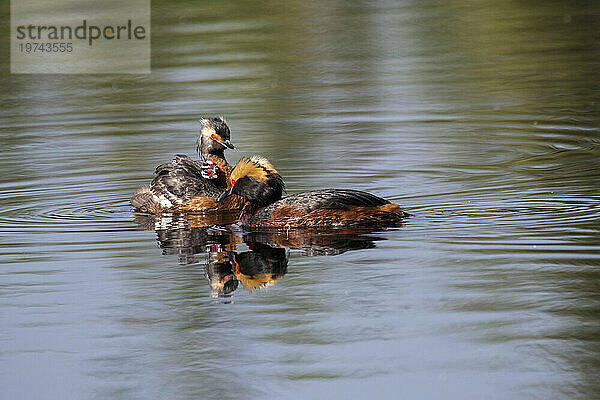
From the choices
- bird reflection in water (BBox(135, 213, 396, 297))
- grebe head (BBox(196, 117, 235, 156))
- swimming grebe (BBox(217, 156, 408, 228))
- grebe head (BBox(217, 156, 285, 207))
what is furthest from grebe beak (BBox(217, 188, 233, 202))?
grebe head (BBox(196, 117, 235, 156))

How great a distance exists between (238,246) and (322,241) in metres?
0.64

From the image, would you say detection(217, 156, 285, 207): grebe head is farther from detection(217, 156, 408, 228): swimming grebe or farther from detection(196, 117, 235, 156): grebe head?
detection(196, 117, 235, 156): grebe head

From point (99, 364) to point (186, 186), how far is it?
206 inches

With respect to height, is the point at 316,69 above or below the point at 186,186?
above

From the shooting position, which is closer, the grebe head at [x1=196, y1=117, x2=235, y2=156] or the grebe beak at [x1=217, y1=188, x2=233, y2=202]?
the grebe beak at [x1=217, y1=188, x2=233, y2=202]

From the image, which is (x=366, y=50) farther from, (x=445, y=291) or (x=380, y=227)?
(x=445, y=291)

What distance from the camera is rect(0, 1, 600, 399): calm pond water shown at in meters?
6.52

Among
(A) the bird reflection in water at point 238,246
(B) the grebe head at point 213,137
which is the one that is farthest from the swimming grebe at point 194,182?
(A) the bird reflection in water at point 238,246

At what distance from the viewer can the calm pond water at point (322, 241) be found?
6.52 metres

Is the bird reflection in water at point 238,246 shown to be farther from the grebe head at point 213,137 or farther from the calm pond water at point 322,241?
the grebe head at point 213,137

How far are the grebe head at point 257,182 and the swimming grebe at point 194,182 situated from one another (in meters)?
0.39

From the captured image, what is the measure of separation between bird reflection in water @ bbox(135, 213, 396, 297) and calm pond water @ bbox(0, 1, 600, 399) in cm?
3

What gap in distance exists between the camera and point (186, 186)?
38.8ft

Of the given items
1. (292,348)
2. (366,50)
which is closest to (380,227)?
(292,348)
